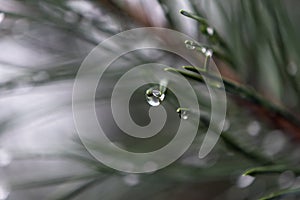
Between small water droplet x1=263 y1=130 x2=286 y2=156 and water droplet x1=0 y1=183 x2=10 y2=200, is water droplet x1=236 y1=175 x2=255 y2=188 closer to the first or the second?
small water droplet x1=263 y1=130 x2=286 y2=156

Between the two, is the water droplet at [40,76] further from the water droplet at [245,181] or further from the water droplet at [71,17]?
the water droplet at [245,181]

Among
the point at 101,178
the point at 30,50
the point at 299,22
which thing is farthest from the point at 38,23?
the point at 299,22

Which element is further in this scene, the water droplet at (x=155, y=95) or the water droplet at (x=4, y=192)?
the water droplet at (x=4, y=192)

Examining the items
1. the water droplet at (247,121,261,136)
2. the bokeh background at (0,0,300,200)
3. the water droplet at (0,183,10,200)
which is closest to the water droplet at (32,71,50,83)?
the bokeh background at (0,0,300,200)

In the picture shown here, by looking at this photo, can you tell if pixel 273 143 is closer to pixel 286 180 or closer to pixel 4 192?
pixel 286 180

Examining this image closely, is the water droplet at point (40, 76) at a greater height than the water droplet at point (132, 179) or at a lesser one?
greater

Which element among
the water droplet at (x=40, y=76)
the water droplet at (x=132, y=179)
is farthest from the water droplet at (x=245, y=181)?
the water droplet at (x=40, y=76)

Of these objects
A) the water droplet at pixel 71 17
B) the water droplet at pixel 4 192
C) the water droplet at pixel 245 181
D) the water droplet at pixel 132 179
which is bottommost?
the water droplet at pixel 245 181
